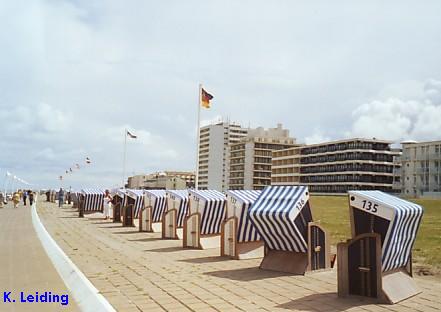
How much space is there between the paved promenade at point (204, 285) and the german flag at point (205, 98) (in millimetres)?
8771

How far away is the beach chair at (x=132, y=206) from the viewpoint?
75.5 feet

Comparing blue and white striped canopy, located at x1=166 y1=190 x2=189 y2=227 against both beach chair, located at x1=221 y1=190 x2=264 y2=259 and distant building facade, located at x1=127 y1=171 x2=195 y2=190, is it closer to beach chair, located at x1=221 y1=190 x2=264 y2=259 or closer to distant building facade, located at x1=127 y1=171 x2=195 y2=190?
beach chair, located at x1=221 y1=190 x2=264 y2=259

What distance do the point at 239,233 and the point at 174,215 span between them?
4929 mm

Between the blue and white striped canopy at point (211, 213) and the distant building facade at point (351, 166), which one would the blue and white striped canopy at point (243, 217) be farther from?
the distant building facade at point (351, 166)

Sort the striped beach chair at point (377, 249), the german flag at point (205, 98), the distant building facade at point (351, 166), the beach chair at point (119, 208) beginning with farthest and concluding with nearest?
the distant building facade at point (351, 166), the beach chair at point (119, 208), the german flag at point (205, 98), the striped beach chair at point (377, 249)

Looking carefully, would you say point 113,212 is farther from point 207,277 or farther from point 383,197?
point 383,197

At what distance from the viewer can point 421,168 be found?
88000 mm

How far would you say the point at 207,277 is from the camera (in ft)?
32.1

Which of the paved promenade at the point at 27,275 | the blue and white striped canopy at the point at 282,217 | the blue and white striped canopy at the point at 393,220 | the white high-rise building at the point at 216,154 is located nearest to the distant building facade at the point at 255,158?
the white high-rise building at the point at 216,154

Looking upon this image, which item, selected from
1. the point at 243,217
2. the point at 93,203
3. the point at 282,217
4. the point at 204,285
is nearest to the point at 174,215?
the point at 243,217

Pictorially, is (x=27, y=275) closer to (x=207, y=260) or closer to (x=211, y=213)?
(x=207, y=260)

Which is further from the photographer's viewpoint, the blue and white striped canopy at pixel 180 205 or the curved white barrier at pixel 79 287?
the blue and white striped canopy at pixel 180 205

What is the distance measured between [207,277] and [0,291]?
3.66 m

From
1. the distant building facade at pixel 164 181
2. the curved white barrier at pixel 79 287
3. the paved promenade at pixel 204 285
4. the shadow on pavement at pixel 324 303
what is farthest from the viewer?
the distant building facade at pixel 164 181
